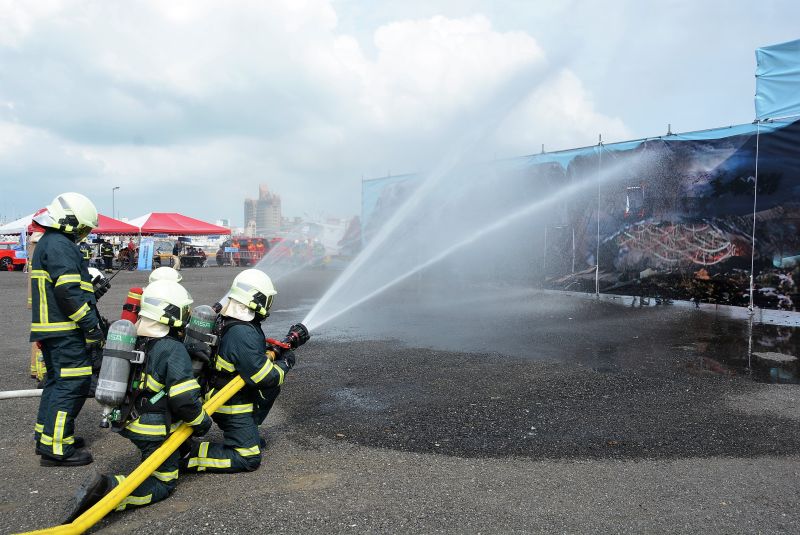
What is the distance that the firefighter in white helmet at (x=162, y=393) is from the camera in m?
3.59

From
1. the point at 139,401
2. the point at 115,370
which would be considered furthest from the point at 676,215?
the point at 115,370

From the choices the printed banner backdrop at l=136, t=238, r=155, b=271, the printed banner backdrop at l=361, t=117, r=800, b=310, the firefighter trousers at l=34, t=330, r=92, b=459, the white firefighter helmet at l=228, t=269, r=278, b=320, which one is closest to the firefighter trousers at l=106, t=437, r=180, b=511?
the firefighter trousers at l=34, t=330, r=92, b=459

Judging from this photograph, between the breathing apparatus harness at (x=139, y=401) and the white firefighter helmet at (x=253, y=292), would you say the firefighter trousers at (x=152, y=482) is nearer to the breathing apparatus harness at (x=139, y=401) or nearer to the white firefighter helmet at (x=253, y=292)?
the breathing apparatus harness at (x=139, y=401)

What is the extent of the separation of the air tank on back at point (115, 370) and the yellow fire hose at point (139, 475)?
41 centimetres

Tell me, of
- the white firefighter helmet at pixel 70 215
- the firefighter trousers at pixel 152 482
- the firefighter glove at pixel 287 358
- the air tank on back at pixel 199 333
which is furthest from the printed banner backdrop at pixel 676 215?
the white firefighter helmet at pixel 70 215

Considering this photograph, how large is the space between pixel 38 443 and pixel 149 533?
67.5 inches

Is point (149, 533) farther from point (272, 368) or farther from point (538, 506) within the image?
point (538, 506)

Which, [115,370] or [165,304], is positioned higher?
[165,304]

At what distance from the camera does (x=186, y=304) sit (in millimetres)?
3840

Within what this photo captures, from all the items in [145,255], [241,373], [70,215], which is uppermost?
[70,215]

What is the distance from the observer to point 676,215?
46.4ft

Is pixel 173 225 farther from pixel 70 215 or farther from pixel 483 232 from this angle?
pixel 70 215

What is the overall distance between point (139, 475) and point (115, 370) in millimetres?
671

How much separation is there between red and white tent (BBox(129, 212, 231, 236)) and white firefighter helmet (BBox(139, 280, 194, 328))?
106 feet
